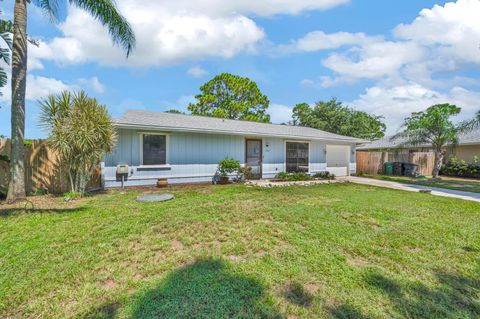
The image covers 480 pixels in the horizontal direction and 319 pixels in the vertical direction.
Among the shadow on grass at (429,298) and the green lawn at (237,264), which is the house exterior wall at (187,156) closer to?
the green lawn at (237,264)

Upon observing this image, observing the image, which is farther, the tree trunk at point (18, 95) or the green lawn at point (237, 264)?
the tree trunk at point (18, 95)

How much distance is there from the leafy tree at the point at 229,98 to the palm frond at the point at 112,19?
67.0ft

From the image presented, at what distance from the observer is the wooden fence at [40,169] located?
7325 millimetres

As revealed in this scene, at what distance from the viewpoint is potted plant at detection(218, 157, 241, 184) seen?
10336mm

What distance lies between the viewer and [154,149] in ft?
30.7

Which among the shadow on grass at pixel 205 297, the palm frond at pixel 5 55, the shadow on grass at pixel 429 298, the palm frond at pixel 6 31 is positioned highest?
the palm frond at pixel 6 31

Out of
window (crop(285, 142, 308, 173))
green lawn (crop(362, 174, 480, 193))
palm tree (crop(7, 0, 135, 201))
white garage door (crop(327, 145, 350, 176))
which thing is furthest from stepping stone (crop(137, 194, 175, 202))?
green lawn (crop(362, 174, 480, 193))

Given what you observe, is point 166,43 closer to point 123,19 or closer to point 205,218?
point 123,19

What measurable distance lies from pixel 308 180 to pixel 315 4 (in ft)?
25.2

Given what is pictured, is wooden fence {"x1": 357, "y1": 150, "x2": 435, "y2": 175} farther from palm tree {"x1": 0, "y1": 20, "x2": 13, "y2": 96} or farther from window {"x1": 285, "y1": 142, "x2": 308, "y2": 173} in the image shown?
palm tree {"x1": 0, "y1": 20, "x2": 13, "y2": 96}

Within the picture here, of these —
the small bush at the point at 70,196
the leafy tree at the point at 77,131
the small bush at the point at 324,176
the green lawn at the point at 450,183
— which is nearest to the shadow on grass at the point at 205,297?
the small bush at the point at 70,196

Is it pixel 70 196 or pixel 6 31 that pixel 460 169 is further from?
pixel 6 31

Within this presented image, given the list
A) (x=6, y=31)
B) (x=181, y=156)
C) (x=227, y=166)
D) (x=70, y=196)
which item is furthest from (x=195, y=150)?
(x=6, y=31)

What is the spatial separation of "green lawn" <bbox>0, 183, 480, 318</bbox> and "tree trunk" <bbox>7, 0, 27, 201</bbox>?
1.22 metres
